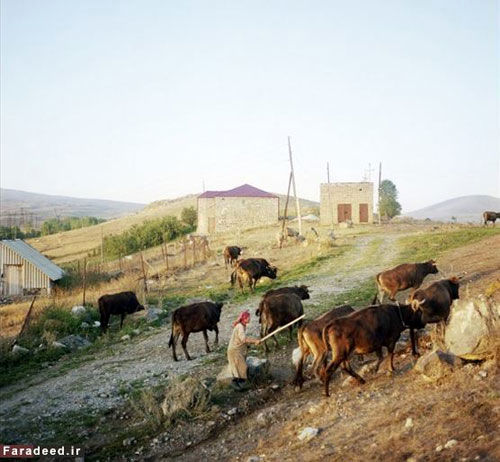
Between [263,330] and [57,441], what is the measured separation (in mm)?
5126

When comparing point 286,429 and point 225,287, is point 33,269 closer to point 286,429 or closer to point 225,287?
point 225,287

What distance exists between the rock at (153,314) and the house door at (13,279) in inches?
585

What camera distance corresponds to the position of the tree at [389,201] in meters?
59.6

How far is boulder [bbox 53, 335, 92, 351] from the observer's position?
15.9 metres

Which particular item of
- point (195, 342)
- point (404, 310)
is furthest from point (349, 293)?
point (404, 310)

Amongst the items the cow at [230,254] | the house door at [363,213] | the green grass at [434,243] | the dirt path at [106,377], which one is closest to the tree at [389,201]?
the house door at [363,213]

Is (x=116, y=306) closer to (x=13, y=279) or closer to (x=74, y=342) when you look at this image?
(x=74, y=342)

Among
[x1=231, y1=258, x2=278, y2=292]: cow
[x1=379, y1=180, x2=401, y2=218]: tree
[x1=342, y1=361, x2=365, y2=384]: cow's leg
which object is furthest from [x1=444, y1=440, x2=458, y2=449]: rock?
[x1=379, y1=180, x2=401, y2=218]: tree

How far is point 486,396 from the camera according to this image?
22.4ft

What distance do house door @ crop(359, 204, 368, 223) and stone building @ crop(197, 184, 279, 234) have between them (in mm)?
8860

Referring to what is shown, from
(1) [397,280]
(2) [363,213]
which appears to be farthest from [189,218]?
(1) [397,280]

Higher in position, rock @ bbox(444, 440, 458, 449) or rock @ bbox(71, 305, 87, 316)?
rock @ bbox(444, 440, 458, 449)

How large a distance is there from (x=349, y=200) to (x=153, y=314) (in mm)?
34331

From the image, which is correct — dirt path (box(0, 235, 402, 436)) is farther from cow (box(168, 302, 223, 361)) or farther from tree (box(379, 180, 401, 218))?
tree (box(379, 180, 401, 218))
